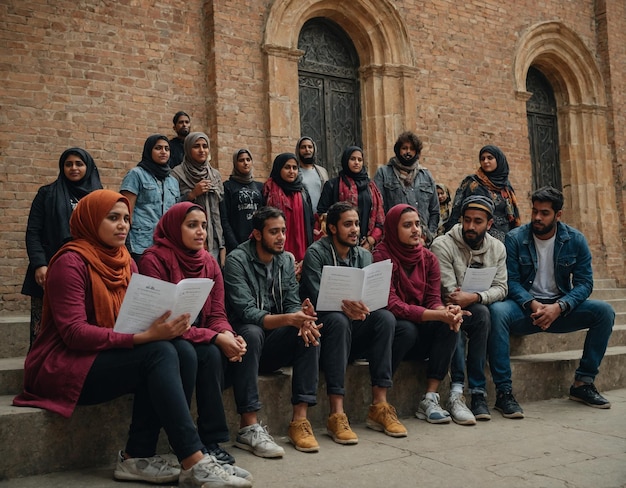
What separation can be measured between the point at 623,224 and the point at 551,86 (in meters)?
2.97

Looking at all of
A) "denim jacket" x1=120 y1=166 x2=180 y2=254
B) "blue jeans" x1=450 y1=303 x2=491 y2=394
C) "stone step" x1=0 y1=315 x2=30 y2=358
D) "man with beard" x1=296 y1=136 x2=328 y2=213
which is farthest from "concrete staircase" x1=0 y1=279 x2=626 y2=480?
"man with beard" x1=296 y1=136 x2=328 y2=213

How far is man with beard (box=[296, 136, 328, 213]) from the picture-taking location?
687cm

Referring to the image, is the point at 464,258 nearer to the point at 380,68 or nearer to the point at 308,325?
Answer: the point at 308,325

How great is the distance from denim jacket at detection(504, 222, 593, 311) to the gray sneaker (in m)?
3.38

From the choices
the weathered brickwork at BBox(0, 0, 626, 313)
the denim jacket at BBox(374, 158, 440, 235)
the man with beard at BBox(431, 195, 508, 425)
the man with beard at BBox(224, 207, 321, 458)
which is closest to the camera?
the man with beard at BBox(224, 207, 321, 458)

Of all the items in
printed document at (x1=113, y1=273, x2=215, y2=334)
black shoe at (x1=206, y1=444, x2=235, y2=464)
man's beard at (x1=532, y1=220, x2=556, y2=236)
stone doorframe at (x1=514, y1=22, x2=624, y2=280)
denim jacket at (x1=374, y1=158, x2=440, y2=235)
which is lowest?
black shoe at (x1=206, y1=444, x2=235, y2=464)

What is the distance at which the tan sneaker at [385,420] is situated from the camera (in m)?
4.70

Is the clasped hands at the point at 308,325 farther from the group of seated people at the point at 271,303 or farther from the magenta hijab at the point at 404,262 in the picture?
the magenta hijab at the point at 404,262

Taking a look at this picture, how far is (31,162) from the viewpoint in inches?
296

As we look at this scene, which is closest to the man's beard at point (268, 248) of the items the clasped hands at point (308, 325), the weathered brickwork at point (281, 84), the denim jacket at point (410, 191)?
the clasped hands at point (308, 325)

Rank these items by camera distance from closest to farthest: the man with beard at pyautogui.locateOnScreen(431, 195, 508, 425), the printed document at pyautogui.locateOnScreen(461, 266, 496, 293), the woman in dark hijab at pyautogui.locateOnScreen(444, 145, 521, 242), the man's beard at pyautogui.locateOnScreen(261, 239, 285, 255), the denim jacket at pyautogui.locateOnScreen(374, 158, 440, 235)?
the man's beard at pyautogui.locateOnScreen(261, 239, 285, 255) < the man with beard at pyautogui.locateOnScreen(431, 195, 508, 425) < the printed document at pyautogui.locateOnScreen(461, 266, 496, 293) < the woman in dark hijab at pyautogui.locateOnScreen(444, 145, 521, 242) < the denim jacket at pyautogui.locateOnScreen(374, 158, 440, 235)

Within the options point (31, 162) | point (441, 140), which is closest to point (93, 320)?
point (31, 162)

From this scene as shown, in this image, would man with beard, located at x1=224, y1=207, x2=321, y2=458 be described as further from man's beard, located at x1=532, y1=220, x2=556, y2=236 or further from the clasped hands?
man's beard, located at x1=532, y1=220, x2=556, y2=236

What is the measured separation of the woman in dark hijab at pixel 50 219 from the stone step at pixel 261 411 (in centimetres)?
94
